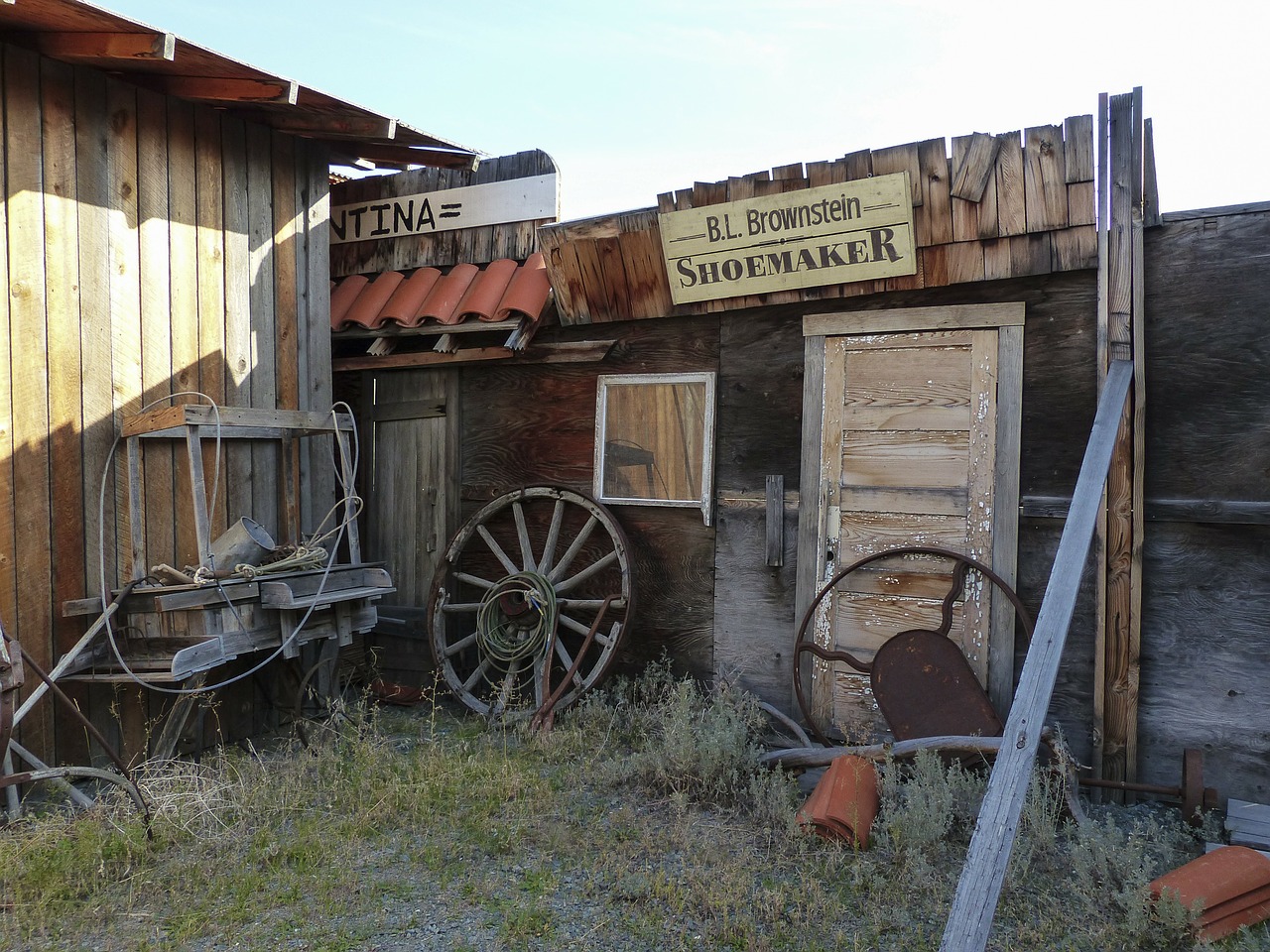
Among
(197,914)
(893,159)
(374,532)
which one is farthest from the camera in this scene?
(374,532)

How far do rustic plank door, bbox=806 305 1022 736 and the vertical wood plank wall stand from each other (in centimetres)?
360

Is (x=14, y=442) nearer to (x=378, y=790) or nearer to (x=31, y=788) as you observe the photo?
(x=31, y=788)

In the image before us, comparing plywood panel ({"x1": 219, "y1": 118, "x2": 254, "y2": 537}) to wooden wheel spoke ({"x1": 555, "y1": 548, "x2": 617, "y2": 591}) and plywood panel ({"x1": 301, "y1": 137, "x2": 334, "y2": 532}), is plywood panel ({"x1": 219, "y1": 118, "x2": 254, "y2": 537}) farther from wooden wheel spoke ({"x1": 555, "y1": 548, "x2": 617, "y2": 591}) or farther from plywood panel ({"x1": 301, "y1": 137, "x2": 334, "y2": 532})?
wooden wheel spoke ({"x1": 555, "y1": 548, "x2": 617, "y2": 591})

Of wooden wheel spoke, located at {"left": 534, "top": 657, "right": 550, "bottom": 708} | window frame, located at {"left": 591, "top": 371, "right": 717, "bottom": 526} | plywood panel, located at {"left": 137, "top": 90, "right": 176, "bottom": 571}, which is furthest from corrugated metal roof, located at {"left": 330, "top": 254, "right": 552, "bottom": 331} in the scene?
wooden wheel spoke, located at {"left": 534, "top": 657, "right": 550, "bottom": 708}

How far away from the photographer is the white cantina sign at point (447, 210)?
686cm

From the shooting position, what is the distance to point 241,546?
5.20 metres

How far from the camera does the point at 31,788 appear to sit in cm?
471

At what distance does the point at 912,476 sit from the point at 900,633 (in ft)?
2.91

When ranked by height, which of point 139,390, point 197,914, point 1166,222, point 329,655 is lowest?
point 197,914

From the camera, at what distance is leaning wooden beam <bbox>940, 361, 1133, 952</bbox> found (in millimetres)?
2723

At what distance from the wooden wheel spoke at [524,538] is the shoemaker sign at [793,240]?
1.84 m

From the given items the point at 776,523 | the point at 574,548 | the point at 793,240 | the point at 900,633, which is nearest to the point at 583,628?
the point at 574,548

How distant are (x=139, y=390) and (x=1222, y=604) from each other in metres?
5.89

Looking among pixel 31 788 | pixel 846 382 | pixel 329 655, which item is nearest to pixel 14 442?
pixel 31 788
